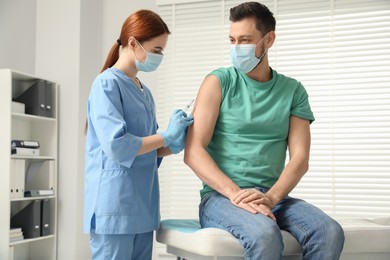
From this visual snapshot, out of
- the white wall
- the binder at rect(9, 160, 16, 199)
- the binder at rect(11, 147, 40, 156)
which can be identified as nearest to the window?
the binder at rect(11, 147, 40, 156)

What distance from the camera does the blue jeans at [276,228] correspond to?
1.34 metres

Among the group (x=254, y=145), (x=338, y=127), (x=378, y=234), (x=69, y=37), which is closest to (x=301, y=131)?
(x=254, y=145)

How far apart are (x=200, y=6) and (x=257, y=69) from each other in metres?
2.25

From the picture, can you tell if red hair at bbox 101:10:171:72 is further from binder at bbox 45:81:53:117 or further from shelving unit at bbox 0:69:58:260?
binder at bbox 45:81:53:117

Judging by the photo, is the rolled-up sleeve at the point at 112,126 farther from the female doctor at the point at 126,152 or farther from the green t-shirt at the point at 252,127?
the green t-shirt at the point at 252,127

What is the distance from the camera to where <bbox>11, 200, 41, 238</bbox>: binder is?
11.5 ft

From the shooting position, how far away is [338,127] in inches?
141

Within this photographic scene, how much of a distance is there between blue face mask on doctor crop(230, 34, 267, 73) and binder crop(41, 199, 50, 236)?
2.34 m

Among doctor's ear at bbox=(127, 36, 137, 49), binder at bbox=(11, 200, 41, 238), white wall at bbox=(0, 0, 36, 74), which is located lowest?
binder at bbox=(11, 200, 41, 238)

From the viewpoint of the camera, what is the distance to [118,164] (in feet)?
5.51

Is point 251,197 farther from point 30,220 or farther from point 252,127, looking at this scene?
point 30,220

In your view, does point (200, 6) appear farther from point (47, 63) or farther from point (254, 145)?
point (254, 145)

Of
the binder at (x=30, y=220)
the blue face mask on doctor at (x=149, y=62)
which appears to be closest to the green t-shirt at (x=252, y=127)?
the blue face mask on doctor at (x=149, y=62)

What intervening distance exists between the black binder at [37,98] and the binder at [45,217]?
64 centimetres
